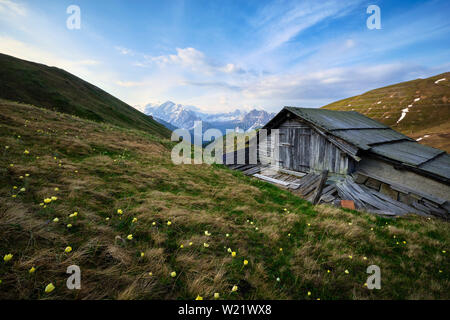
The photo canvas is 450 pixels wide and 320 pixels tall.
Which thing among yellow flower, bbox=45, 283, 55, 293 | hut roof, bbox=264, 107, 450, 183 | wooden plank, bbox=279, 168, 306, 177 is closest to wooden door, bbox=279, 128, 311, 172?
wooden plank, bbox=279, 168, 306, 177

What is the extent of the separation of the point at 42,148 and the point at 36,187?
4.28 meters

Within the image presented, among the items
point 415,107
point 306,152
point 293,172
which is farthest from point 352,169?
point 415,107

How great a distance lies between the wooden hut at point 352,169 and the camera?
9625 millimetres

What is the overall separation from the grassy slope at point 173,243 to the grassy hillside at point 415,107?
46275 millimetres

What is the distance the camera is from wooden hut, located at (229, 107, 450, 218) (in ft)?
31.6

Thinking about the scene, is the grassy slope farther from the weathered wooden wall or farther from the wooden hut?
the weathered wooden wall

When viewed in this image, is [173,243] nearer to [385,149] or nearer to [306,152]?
[306,152]

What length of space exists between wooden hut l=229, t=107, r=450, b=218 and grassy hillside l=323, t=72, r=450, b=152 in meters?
37.8

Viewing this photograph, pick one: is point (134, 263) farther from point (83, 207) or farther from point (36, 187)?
point (36, 187)

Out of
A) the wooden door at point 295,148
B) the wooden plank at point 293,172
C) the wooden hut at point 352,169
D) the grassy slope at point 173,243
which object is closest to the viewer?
the grassy slope at point 173,243

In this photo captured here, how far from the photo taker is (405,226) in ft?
26.0

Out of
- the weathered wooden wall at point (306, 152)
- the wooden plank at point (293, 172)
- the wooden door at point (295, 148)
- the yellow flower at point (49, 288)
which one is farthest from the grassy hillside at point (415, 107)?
the yellow flower at point (49, 288)

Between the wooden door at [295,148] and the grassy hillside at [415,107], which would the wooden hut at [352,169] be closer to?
the wooden door at [295,148]
